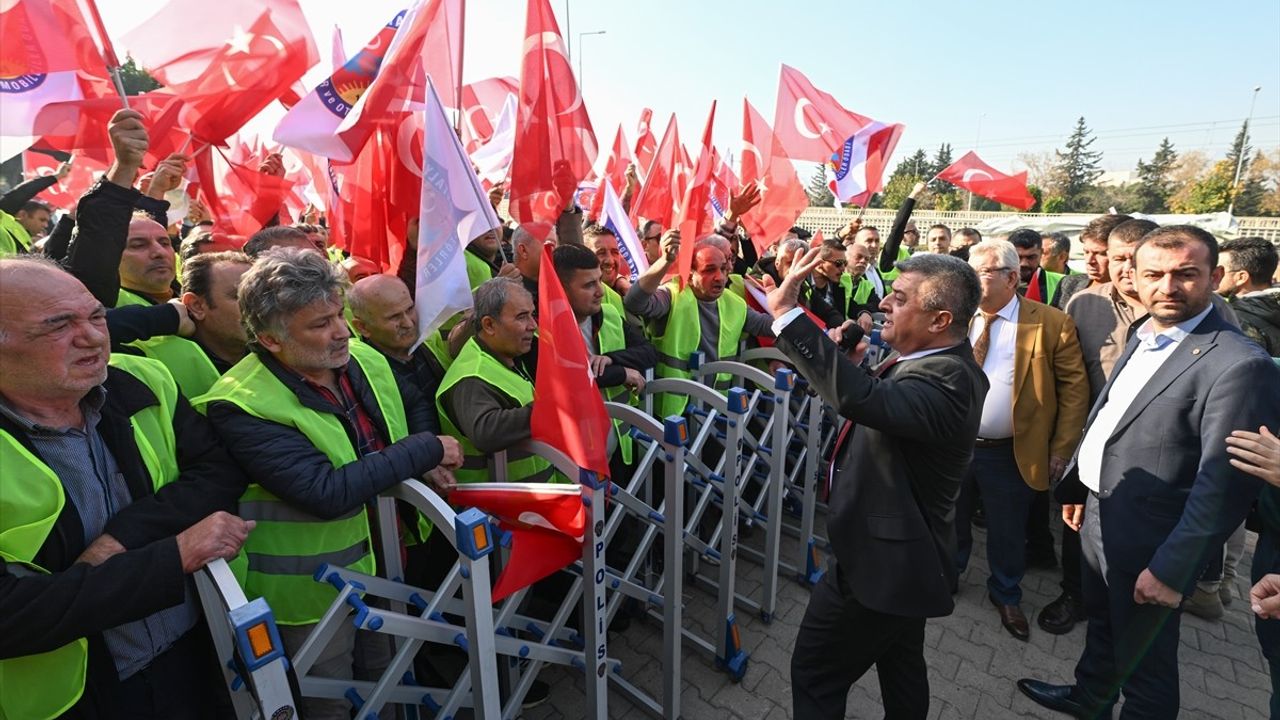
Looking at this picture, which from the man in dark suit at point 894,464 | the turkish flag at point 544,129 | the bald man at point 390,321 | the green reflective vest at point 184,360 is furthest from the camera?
the turkish flag at point 544,129

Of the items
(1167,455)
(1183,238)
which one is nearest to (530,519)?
(1167,455)

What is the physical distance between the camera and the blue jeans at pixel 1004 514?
396cm

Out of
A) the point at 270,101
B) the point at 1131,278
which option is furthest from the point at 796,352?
the point at 270,101

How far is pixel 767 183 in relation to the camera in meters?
6.49

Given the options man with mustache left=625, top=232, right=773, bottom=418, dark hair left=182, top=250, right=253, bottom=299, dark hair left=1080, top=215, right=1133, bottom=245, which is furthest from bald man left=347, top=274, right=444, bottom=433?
dark hair left=1080, top=215, right=1133, bottom=245

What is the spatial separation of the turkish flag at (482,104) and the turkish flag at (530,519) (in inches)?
252

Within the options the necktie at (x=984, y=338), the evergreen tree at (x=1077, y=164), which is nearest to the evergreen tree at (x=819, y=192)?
the evergreen tree at (x=1077, y=164)

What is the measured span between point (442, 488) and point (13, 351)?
1322mm

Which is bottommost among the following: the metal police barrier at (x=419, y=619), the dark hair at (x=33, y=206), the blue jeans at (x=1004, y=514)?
the blue jeans at (x=1004, y=514)

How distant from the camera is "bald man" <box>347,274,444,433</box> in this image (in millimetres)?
2904

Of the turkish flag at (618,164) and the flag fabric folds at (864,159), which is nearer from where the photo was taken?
→ the flag fabric folds at (864,159)

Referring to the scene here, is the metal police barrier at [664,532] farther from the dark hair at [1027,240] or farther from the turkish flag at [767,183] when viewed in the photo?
the dark hair at [1027,240]

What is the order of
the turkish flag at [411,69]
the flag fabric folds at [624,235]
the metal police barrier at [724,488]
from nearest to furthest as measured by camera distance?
the metal police barrier at [724,488]
the turkish flag at [411,69]
the flag fabric folds at [624,235]

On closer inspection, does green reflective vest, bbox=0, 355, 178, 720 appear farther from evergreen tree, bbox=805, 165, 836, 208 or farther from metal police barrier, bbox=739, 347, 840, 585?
evergreen tree, bbox=805, 165, 836, 208
